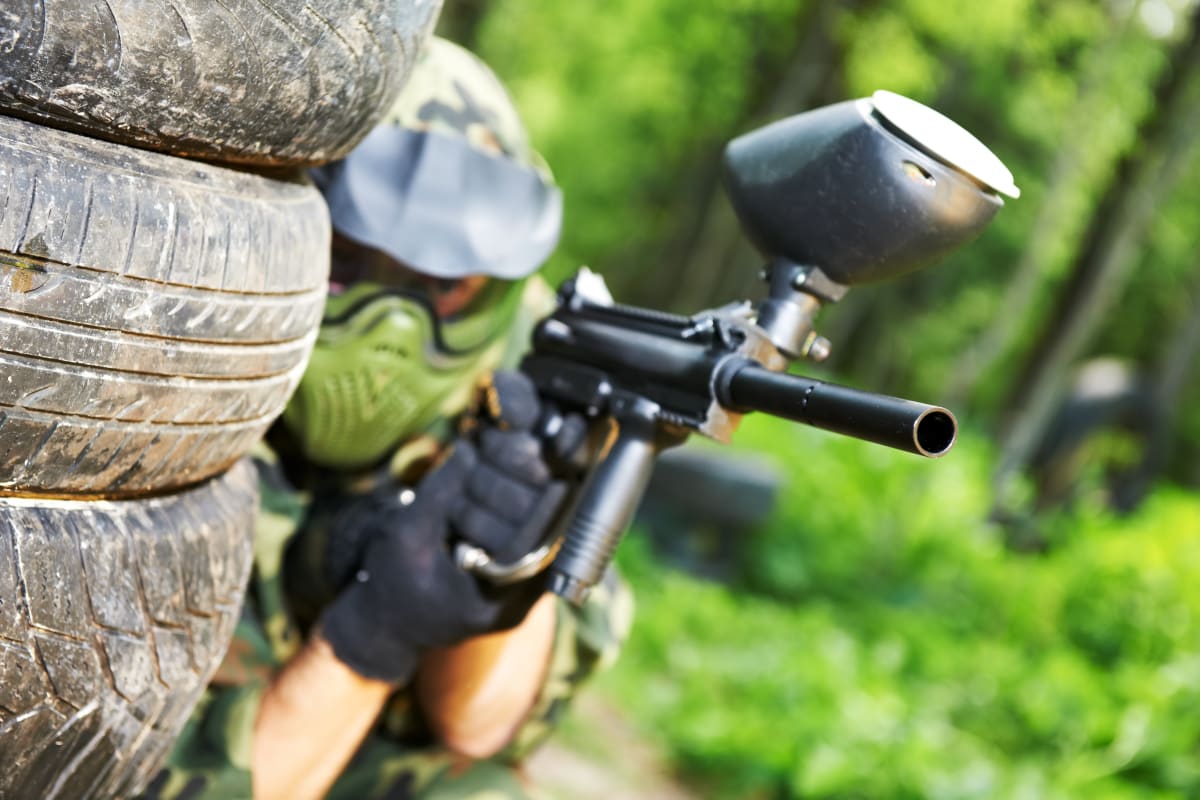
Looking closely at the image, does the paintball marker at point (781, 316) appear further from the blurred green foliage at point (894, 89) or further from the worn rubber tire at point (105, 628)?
the blurred green foliage at point (894, 89)

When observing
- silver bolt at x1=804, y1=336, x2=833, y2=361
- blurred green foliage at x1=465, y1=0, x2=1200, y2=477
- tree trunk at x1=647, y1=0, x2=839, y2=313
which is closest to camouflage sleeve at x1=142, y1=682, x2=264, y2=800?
silver bolt at x1=804, y1=336, x2=833, y2=361

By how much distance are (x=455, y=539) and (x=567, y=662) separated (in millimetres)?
480

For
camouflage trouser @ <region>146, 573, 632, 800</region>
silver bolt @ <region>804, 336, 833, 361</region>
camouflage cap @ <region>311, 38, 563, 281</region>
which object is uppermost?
silver bolt @ <region>804, 336, 833, 361</region>

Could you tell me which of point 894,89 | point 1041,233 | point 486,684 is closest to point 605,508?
point 486,684

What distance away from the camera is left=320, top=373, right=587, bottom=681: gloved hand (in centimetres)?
177

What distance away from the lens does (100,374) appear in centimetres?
115

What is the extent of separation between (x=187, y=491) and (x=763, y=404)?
0.74 metres

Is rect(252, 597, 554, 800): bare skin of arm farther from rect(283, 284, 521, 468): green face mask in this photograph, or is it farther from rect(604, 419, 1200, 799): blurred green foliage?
rect(604, 419, 1200, 799): blurred green foliage

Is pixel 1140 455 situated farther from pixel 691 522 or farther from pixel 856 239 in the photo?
pixel 856 239

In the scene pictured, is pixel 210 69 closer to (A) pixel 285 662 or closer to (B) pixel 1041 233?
(A) pixel 285 662

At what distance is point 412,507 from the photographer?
1824 mm

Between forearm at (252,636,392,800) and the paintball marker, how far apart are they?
12.9 inches

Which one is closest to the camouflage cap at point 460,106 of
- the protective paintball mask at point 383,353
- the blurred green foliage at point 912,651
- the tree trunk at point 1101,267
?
the protective paintball mask at point 383,353

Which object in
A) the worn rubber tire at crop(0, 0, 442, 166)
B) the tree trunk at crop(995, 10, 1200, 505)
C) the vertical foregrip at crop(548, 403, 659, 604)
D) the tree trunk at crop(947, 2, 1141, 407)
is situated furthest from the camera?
the tree trunk at crop(995, 10, 1200, 505)
